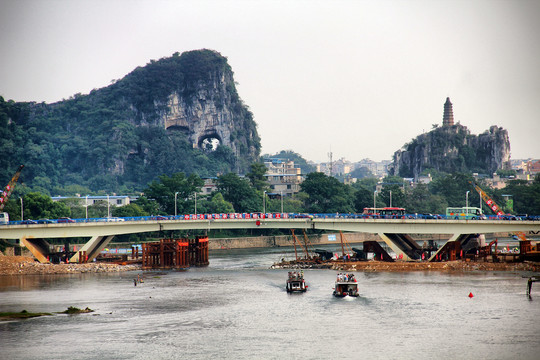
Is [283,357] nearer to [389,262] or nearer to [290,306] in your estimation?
[290,306]

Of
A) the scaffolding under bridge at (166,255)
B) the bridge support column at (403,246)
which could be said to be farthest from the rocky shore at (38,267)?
the bridge support column at (403,246)

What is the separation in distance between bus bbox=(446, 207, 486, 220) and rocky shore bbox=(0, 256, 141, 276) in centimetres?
6058

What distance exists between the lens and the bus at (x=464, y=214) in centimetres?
13475

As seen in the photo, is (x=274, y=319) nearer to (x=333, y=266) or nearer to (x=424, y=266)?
(x=424, y=266)

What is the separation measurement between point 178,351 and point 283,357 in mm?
10239

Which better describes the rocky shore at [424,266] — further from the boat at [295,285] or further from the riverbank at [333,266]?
the boat at [295,285]

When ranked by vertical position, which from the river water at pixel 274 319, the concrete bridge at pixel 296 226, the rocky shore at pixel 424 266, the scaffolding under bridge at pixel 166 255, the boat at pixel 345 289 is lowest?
the river water at pixel 274 319

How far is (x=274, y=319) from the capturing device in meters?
87.8

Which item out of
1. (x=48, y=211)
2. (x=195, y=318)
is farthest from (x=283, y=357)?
(x=48, y=211)

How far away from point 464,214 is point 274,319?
66.0 m

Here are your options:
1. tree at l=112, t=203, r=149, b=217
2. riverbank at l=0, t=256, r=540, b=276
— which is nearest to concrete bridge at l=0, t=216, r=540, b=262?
riverbank at l=0, t=256, r=540, b=276

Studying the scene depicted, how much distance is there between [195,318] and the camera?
294 feet

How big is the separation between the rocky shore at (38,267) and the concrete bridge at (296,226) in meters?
3.53

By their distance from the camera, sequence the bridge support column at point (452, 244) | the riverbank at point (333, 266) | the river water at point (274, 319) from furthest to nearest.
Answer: the bridge support column at point (452, 244) < the riverbank at point (333, 266) < the river water at point (274, 319)
